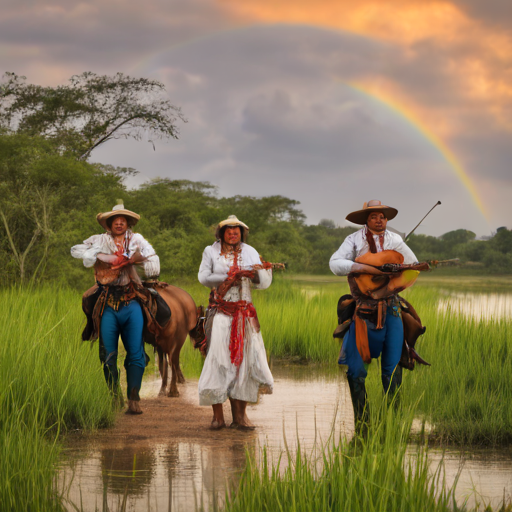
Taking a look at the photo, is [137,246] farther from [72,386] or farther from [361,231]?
[361,231]

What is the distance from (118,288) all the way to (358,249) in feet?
7.32

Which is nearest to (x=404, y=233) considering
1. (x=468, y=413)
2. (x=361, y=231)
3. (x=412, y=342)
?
(x=361, y=231)

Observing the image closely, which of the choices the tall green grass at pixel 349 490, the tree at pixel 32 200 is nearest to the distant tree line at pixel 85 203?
the tree at pixel 32 200

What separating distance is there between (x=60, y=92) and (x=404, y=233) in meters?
22.3

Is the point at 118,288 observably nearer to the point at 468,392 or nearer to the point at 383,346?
the point at 383,346

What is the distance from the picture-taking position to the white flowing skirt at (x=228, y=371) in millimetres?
6207

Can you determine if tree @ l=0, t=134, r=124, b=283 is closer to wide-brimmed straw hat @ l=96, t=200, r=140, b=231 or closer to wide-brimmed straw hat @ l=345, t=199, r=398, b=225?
wide-brimmed straw hat @ l=96, t=200, r=140, b=231

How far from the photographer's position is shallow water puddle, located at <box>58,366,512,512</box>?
434cm

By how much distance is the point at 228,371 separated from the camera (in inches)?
246

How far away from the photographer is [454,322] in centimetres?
1027

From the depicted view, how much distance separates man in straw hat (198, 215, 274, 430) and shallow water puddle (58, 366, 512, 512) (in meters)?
0.30

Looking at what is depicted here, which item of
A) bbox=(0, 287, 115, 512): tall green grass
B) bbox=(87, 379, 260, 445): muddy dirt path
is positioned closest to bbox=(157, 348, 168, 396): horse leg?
bbox=(87, 379, 260, 445): muddy dirt path

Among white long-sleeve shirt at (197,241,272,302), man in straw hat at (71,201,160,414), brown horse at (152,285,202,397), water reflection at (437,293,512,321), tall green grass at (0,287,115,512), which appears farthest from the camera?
water reflection at (437,293,512,321)

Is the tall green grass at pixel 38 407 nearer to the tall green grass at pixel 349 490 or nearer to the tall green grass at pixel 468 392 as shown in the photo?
the tall green grass at pixel 349 490
